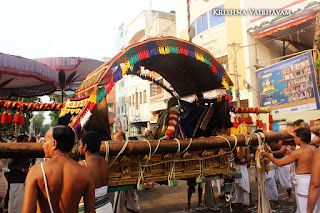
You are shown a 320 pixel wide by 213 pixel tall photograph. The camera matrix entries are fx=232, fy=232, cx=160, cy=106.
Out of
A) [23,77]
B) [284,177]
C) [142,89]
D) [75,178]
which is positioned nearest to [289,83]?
[284,177]

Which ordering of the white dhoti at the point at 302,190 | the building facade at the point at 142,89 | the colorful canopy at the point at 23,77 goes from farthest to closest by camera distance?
the building facade at the point at 142,89 → the colorful canopy at the point at 23,77 → the white dhoti at the point at 302,190

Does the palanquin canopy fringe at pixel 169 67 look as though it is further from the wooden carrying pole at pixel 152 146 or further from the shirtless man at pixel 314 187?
the shirtless man at pixel 314 187

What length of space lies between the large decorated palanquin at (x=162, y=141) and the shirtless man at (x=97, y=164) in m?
0.31

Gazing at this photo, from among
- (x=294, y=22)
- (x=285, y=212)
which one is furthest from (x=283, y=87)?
(x=285, y=212)

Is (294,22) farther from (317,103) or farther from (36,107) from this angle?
(36,107)

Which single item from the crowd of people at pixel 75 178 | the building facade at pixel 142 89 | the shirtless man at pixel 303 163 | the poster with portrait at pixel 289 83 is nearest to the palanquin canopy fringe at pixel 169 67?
the crowd of people at pixel 75 178

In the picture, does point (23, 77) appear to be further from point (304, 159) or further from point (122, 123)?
point (122, 123)

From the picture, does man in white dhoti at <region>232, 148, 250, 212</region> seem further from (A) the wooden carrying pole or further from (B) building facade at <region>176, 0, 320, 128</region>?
(B) building facade at <region>176, 0, 320, 128</region>

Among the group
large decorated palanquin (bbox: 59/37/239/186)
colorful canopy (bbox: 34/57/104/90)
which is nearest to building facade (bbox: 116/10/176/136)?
colorful canopy (bbox: 34/57/104/90)

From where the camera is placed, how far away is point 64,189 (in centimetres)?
185

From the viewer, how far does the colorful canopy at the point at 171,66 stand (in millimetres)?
3299

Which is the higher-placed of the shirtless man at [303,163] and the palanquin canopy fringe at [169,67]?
the palanquin canopy fringe at [169,67]

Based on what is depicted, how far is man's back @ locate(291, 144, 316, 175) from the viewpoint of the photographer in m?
3.63

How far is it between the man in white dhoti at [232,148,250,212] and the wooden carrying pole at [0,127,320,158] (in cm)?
179
